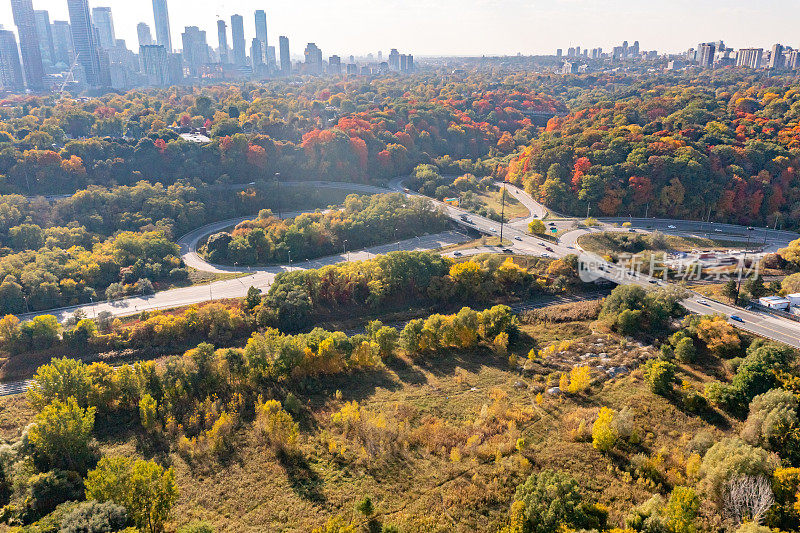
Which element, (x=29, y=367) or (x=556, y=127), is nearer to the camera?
(x=29, y=367)

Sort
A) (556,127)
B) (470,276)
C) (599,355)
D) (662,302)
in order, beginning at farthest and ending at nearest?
(556,127), (470,276), (662,302), (599,355)

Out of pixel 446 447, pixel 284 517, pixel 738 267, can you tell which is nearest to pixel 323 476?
pixel 284 517

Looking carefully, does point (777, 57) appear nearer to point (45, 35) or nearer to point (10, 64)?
point (10, 64)

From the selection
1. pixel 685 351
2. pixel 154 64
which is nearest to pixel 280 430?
pixel 685 351

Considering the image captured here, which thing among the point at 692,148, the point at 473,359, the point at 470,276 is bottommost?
the point at 473,359

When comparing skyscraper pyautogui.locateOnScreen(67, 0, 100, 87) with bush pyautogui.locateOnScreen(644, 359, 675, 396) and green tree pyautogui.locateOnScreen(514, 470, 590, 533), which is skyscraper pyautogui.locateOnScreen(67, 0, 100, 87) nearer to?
bush pyautogui.locateOnScreen(644, 359, 675, 396)

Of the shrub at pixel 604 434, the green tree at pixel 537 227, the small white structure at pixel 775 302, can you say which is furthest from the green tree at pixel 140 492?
the green tree at pixel 537 227

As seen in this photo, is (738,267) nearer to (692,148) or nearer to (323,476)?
(692,148)
